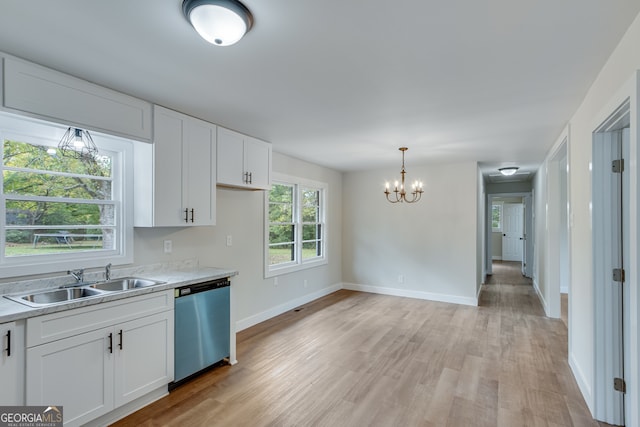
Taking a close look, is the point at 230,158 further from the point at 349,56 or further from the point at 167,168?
the point at 349,56

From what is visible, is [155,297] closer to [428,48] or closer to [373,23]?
[373,23]

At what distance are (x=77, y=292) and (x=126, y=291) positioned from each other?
52 centimetres

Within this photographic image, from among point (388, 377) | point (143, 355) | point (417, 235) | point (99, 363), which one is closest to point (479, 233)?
point (417, 235)

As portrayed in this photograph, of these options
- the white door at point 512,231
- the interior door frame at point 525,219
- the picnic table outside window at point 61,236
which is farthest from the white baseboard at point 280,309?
the white door at point 512,231

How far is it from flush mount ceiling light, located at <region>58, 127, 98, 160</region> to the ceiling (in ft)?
1.94

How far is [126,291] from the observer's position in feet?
7.62

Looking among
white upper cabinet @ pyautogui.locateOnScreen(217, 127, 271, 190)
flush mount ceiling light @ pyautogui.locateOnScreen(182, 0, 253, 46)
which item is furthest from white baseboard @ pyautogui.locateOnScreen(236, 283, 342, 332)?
flush mount ceiling light @ pyautogui.locateOnScreen(182, 0, 253, 46)

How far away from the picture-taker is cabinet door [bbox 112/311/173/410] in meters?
2.28

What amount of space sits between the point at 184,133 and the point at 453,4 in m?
2.50

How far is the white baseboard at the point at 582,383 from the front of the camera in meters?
2.43

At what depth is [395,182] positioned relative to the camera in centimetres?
609

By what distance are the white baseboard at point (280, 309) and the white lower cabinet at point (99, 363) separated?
Result: 1.61 m

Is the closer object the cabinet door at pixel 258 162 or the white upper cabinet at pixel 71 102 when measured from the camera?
the white upper cabinet at pixel 71 102

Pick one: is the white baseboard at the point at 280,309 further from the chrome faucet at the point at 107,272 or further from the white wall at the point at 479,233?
the white wall at the point at 479,233
